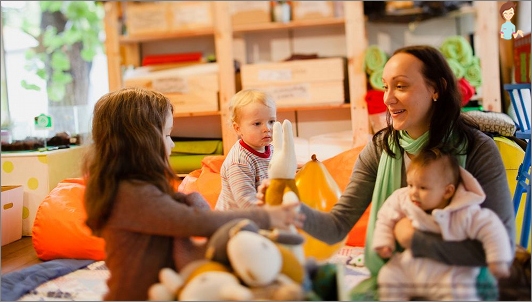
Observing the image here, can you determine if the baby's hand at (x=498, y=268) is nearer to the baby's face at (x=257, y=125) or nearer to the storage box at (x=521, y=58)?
the baby's face at (x=257, y=125)

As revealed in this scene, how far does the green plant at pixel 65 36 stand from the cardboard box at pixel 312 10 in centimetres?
119

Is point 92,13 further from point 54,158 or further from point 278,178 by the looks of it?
point 278,178

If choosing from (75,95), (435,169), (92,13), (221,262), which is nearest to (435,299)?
(435,169)

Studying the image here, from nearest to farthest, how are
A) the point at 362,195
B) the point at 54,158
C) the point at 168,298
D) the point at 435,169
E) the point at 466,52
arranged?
the point at 168,298 → the point at 435,169 → the point at 362,195 → the point at 54,158 → the point at 466,52

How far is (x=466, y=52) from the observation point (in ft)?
10.3

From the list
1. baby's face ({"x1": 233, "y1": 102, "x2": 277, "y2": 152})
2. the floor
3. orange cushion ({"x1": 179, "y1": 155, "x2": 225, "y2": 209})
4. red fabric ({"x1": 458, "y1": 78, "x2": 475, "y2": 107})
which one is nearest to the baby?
baby's face ({"x1": 233, "y1": 102, "x2": 277, "y2": 152})

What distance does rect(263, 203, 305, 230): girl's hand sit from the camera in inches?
45.4

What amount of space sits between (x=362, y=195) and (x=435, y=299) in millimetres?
395

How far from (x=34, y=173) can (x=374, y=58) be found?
1.80 m

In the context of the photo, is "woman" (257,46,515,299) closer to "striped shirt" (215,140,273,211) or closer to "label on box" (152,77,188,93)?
"striped shirt" (215,140,273,211)

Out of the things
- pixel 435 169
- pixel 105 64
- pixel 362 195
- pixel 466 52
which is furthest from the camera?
pixel 105 64

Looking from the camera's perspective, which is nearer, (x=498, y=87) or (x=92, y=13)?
(x=498, y=87)

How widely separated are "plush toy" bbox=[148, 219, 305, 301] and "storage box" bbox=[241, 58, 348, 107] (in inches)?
87.8

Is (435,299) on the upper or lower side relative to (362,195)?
lower
